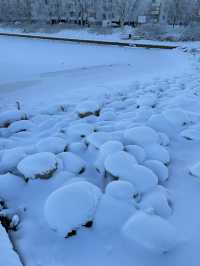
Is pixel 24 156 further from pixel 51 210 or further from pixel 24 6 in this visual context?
pixel 24 6

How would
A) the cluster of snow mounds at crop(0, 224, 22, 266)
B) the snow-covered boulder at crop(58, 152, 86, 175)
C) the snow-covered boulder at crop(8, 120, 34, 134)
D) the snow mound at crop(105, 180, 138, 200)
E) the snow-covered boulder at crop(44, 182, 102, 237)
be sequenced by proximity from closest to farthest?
1. the cluster of snow mounds at crop(0, 224, 22, 266)
2. the snow-covered boulder at crop(44, 182, 102, 237)
3. the snow mound at crop(105, 180, 138, 200)
4. the snow-covered boulder at crop(58, 152, 86, 175)
5. the snow-covered boulder at crop(8, 120, 34, 134)

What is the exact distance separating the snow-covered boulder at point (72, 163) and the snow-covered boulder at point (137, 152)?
391mm

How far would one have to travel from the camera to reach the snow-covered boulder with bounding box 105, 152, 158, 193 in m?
1.66

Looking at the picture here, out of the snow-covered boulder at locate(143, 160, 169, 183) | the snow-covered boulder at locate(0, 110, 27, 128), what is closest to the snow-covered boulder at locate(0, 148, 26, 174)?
the snow-covered boulder at locate(0, 110, 27, 128)

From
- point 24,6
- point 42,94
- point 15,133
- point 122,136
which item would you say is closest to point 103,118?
point 122,136

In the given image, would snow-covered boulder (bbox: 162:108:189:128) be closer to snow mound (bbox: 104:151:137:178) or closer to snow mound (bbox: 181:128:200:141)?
snow mound (bbox: 181:128:200:141)

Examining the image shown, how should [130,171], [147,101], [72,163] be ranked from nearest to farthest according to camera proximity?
1. [130,171]
2. [72,163]
3. [147,101]

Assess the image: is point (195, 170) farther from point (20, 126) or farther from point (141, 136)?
point (20, 126)

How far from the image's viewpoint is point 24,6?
29859 millimetres

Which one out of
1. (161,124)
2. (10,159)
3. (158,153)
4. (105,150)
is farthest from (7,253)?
(161,124)

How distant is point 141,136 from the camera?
7.25 feet

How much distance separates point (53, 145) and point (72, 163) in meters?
0.33

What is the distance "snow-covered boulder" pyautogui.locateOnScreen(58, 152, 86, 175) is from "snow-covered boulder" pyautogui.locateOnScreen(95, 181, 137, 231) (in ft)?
1.23

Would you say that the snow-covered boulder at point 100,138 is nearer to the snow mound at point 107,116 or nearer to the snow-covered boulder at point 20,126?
the snow mound at point 107,116
